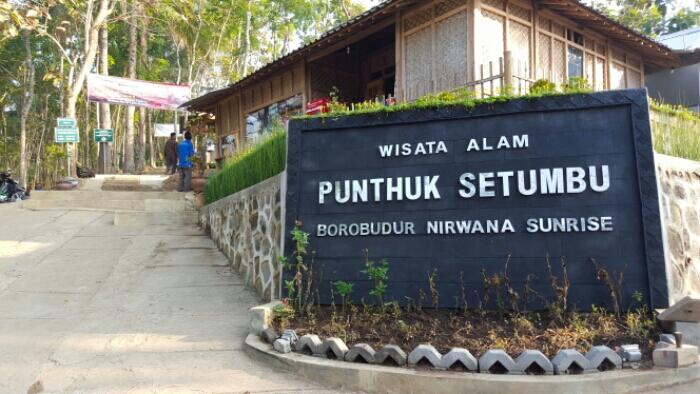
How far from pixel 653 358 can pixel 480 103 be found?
2.81m

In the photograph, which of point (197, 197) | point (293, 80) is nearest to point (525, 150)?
point (197, 197)

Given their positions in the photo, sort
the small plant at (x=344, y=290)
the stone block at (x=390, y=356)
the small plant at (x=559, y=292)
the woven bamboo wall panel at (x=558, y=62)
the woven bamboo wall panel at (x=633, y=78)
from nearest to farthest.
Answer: the stone block at (x=390, y=356)
the small plant at (x=559, y=292)
the small plant at (x=344, y=290)
the woven bamboo wall panel at (x=558, y=62)
the woven bamboo wall panel at (x=633, y=78)

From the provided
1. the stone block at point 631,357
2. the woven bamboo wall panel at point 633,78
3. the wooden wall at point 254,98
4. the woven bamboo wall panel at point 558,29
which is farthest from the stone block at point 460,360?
the woven bamboo wall panel at point 633,78

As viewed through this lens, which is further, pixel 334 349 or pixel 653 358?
pixel 334 349

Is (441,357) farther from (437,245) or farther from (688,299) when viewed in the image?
(688,299)

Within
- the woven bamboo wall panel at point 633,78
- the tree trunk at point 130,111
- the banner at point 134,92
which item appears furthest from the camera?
the tree trunk at point 130,111

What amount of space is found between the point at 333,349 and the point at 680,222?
3958mm

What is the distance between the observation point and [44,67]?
30672 millimetres

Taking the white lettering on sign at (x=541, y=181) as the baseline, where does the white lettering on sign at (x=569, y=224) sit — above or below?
below

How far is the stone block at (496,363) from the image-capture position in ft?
13.4

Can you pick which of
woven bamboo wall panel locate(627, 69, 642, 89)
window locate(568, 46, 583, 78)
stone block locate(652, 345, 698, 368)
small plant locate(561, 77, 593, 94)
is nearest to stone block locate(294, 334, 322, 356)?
stone block locate(652, 345, 698, 368)

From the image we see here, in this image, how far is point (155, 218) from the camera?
11.3 m

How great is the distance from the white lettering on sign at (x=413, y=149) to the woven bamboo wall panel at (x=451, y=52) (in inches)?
164

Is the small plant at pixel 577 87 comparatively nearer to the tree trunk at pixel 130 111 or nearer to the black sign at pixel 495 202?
the black sign at pixel 495 202
